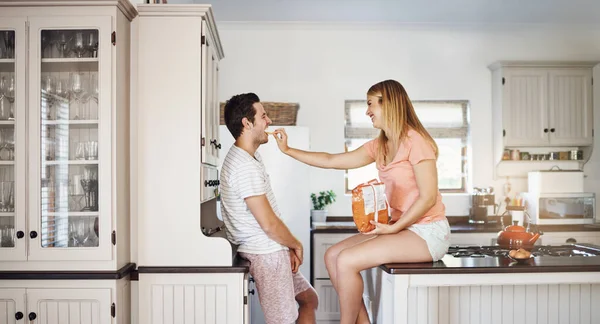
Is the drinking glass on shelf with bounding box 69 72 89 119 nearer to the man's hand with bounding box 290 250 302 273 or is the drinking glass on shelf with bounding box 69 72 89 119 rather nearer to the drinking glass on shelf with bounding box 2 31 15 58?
the drinking glass on shelf with bounding box 2 31 15 58

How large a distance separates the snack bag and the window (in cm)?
286

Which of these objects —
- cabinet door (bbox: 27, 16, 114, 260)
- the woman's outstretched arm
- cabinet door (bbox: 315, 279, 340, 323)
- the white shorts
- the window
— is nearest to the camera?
cabinet door (bbox: 27, 16, 114, 260)

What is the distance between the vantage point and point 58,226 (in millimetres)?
2490

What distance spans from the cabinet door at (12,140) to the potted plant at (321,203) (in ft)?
9.52

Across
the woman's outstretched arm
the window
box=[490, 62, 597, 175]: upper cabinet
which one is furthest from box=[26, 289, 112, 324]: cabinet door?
box=[490, 62, 597, 175]: upper cabinet

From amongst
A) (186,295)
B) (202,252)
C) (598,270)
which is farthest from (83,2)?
(598,270)

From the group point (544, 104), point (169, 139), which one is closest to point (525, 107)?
point (544, 104)

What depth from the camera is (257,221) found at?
8.41 feet

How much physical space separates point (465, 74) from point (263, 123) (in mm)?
3364

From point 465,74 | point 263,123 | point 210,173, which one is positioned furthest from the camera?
point 465,74

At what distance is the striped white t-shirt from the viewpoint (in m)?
2.55

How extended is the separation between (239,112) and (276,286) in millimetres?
845

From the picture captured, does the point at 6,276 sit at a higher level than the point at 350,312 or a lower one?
higher

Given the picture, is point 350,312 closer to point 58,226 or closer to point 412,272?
point 412,272
